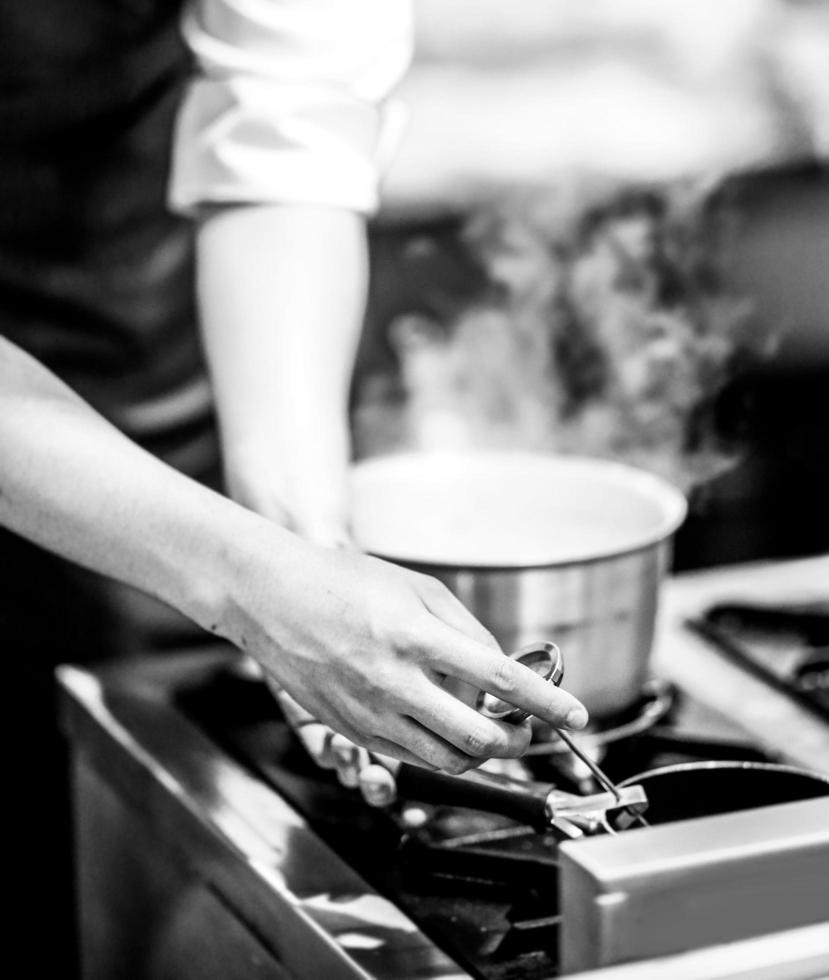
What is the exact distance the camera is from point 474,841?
890 mm

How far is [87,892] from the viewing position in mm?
1268

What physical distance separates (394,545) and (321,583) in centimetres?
43

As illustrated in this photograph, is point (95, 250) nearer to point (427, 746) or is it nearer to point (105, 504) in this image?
point (105, 504)

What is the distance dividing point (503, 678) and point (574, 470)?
1.66ft

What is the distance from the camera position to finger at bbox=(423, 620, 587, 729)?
72 cm

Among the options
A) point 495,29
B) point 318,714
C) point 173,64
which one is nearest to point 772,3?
point 495,29

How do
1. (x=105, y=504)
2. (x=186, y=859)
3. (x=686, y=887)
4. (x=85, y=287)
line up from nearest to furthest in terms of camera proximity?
(x=686, y=887), (x=105, y=504), (x=186, y=859), (x=85, y=287)

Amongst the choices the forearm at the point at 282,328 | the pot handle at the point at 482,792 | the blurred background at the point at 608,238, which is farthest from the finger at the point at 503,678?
the blurred background at the point at 608,238

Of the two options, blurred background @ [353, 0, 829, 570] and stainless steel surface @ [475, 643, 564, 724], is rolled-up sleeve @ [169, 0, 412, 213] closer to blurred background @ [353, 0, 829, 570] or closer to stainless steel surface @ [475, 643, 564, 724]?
stainless steel surface @ [475, 643, 564, 724]

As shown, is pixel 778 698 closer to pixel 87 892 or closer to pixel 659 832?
pixel 659 832

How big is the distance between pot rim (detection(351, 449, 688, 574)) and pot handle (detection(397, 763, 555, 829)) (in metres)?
0.16

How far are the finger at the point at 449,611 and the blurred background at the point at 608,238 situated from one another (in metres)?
1.20

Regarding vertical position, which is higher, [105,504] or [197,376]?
[105,504]

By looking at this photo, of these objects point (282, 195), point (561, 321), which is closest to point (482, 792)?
point (282, 195)
